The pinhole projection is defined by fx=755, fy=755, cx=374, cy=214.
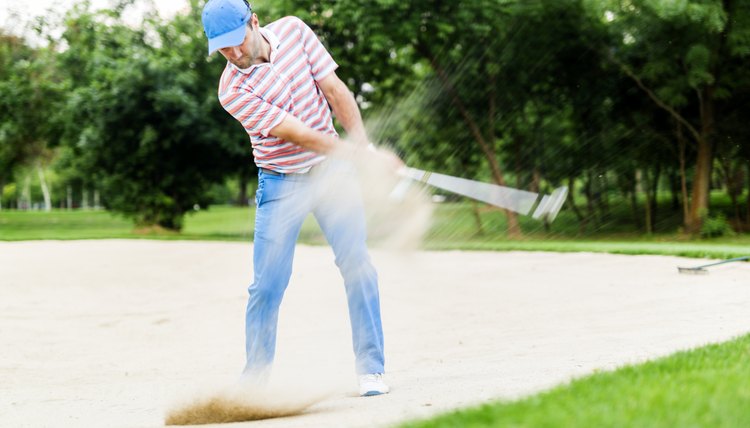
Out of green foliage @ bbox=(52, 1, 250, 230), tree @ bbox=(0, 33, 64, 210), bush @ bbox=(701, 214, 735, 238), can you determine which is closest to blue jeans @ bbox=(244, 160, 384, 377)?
bush @ bbox=(701, 214, 735, 238)

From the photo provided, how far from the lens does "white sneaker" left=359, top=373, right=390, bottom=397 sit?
12.8ft

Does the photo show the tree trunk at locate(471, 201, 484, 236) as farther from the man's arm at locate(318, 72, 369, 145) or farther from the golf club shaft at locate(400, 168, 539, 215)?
the man's arm at locate(318, 72, 369, 145)

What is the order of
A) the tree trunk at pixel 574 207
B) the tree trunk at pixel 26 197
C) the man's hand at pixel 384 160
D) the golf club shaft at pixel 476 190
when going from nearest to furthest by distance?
the man's hand at pixel 384 160, the golf club shaft at pixel 476 190, the tree trunk at pixel 574 207, the tree trunk at pixel 26 197

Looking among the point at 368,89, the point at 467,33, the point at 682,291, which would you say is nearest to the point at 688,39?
the point at 467,33

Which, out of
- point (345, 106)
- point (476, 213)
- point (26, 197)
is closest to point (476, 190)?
point (345, 106)

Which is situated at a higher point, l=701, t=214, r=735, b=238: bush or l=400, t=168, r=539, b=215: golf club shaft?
l=400, t=168, r=539, b=215: golf club shaft

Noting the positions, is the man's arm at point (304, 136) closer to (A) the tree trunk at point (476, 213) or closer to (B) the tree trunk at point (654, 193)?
(A) the tree trunk at point (476, 213)

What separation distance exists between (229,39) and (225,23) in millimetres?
74

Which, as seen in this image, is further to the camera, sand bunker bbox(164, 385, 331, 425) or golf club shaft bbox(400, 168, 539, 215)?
golf club shaft bbox(400, 168, 539, 215)

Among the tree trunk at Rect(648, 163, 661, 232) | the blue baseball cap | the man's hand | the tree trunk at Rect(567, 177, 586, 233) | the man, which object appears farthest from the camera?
the tree trunk at Rect(648, 163, 661, 232)

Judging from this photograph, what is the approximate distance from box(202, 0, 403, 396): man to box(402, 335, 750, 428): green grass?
1.32 m

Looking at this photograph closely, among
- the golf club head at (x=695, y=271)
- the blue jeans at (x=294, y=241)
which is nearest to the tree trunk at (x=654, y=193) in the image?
the golf club head at (x=695, y=271)

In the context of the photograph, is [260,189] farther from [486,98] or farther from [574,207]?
[486,98]

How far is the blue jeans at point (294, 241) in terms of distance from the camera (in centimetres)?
393
